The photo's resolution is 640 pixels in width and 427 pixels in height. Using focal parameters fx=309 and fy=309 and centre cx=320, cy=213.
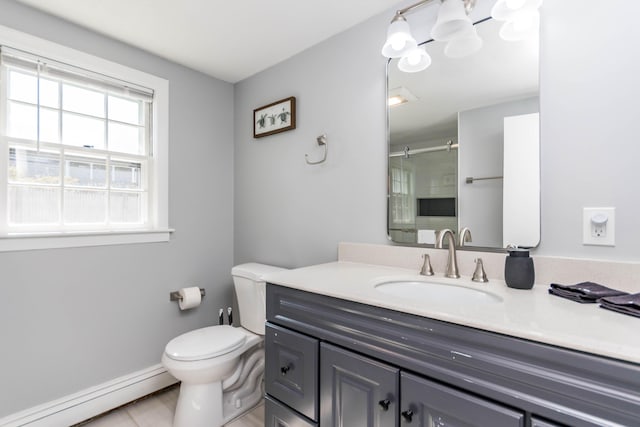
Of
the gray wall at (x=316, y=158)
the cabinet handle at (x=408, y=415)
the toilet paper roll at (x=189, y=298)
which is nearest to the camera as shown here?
the cabinet handle at (x=408, y=415)

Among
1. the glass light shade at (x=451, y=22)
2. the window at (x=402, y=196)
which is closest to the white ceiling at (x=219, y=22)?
the glass light shade at (x=451, y=22)

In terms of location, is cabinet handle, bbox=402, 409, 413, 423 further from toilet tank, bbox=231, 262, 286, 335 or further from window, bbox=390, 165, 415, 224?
toilet tank, bbox=231, 262, 286, 335

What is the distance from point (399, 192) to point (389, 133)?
1.04 feet

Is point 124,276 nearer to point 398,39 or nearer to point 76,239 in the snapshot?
point 76,239

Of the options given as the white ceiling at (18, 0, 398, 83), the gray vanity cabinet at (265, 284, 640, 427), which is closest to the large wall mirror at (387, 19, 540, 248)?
the white ceiling at (18, 0, 398, 83)

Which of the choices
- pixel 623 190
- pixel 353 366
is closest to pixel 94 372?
pixel 353 366

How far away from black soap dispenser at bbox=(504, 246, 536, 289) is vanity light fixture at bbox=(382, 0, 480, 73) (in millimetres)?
908

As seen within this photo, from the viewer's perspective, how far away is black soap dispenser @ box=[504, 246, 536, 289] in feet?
3.66

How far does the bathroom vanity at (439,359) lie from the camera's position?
67cm

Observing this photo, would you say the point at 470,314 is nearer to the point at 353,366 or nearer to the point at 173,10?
the point at 353,366

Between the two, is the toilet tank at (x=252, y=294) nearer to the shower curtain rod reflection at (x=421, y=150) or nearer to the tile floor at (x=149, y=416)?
the tile floor at (x=149, y=416)

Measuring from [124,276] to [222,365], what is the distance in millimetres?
887

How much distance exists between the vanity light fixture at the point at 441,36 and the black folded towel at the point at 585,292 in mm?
1040

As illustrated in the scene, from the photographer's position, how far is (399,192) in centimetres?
161
